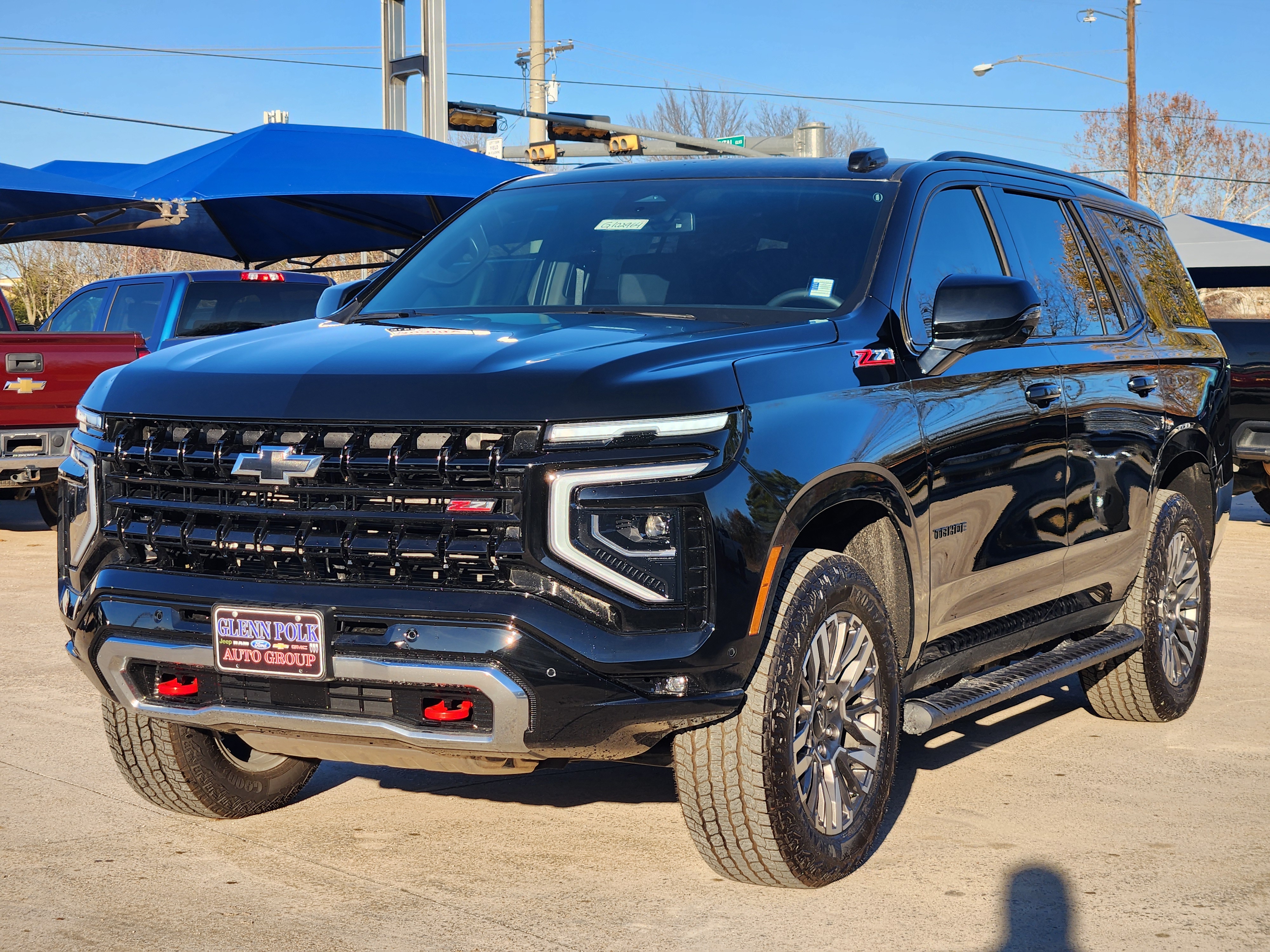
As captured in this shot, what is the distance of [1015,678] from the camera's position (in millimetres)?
4992

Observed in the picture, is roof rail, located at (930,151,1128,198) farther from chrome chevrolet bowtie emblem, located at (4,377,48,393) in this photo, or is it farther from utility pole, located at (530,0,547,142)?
utility pole, located at (530,0,547,142)

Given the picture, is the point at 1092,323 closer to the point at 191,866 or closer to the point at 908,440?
the point at 908,440

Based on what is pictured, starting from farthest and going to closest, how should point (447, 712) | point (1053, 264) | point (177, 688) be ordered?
point (1053, 264) < point (177, 688) < point (447, 712)

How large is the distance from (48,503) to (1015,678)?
10.3 m

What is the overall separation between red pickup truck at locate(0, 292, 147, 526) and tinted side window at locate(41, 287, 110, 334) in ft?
6.41

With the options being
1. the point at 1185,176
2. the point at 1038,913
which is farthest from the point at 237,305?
the point at 1185,176

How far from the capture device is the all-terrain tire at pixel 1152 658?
6.07m

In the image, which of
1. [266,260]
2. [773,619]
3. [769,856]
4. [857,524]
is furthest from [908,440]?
[266,260]

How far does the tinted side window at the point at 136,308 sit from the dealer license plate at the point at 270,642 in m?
10.0

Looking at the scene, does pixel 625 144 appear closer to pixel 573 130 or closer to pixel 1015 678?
pixel 573 130

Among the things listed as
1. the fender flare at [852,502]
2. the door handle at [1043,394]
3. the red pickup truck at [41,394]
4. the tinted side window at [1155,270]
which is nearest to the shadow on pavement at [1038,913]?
the fender flare at [852,502]

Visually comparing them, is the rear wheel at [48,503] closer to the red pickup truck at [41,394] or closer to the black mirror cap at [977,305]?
the red pickup truck at [41,394]

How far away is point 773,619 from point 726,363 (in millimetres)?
652

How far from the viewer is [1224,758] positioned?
5.68m
